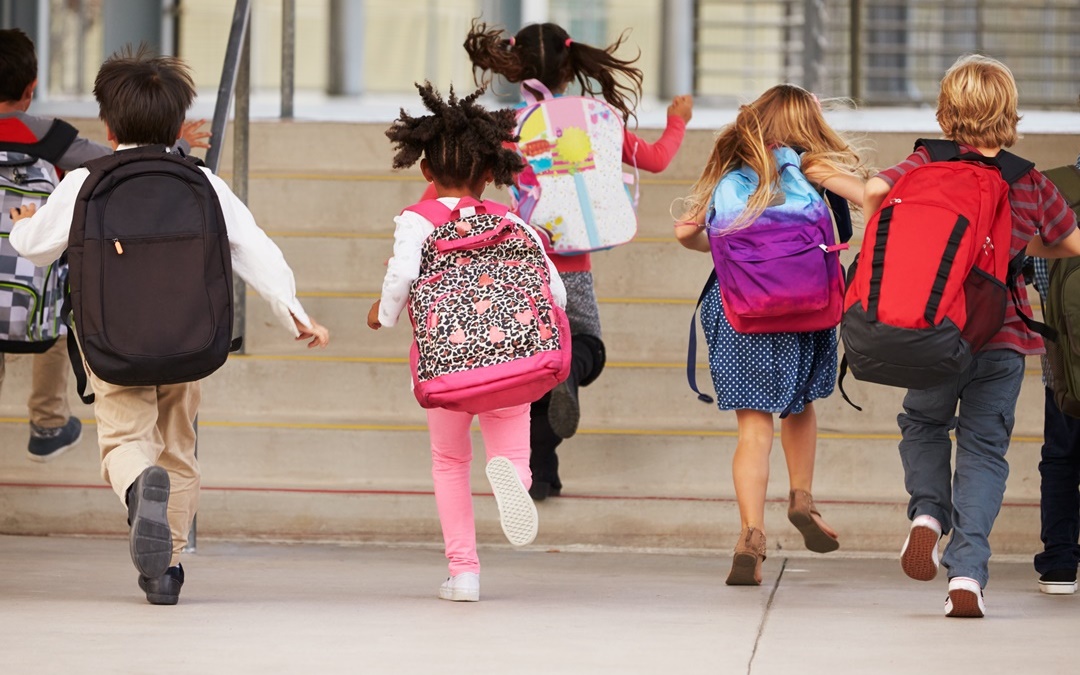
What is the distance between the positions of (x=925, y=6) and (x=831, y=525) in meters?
8.34

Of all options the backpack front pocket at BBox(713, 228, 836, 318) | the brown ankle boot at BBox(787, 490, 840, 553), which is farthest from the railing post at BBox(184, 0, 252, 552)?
the brown ankle boot at BBox(787, 490, 840, 553)

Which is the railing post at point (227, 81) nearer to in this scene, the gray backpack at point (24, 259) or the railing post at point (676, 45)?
the gray backpack at point (24, 259)

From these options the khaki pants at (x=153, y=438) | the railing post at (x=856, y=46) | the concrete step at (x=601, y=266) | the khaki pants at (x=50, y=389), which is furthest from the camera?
the railing post at (x=856, y=46)

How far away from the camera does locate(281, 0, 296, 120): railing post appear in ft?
26.8

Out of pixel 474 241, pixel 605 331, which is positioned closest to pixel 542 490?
pixel 605 331

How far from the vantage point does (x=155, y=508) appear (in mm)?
4230

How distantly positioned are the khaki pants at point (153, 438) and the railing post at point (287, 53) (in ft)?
12.4

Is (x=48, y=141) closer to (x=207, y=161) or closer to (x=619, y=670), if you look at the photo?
(x=207, y=161)

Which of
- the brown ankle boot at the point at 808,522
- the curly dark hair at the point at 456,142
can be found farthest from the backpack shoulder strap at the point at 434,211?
the brown ankle boot at the point at 808,522

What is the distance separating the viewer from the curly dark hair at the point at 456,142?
470 cm

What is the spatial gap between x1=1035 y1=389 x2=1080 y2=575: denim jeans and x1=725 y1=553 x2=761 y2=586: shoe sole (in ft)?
2.83

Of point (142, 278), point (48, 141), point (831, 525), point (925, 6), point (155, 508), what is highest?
point (925, 6)

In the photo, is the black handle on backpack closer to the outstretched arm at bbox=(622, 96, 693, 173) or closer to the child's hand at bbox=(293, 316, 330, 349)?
the child's hand at bbox=(293, 316, 330, 349)

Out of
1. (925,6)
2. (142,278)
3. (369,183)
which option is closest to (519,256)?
(142,278)
